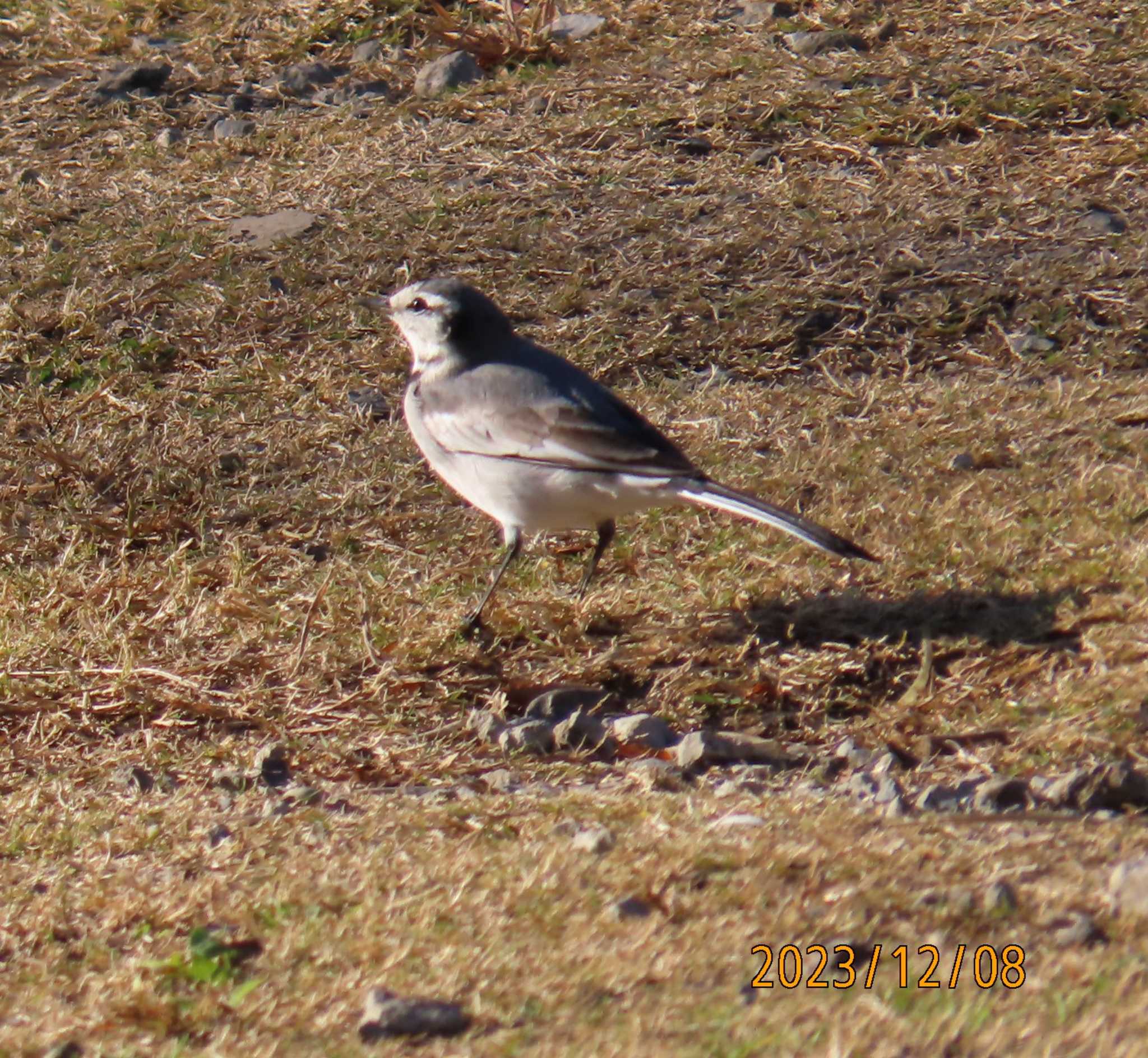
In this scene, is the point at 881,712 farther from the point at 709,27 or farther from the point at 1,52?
the point at 1,52

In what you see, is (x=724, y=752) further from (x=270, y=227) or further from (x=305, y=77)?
(x=305, y=77)

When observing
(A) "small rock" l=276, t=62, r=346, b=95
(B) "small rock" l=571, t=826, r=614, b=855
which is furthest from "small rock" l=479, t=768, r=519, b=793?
(A) "small rock" l=276, t=62, r=346, b=95

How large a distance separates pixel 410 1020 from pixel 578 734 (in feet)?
5.43

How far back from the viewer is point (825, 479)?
6121mm

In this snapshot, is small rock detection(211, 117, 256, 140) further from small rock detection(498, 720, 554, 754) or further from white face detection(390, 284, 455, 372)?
small rock detection(498, 720, 554, 754)

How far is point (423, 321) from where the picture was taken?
620 centimetres

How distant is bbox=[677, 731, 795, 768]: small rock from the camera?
179 inches

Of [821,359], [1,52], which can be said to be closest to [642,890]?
[821,359]

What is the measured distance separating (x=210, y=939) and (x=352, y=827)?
25.1 inches

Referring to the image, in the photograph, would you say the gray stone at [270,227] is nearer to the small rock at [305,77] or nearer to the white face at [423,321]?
the small rock at [305,77]

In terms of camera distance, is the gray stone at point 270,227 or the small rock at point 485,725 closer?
the small rock at point 485,725

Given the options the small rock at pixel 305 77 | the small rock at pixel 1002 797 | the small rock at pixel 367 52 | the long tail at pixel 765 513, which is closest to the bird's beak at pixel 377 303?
the long tail at pixel 765 513

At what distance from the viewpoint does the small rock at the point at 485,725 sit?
4.75m

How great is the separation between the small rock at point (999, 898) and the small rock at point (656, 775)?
3.61 feet
